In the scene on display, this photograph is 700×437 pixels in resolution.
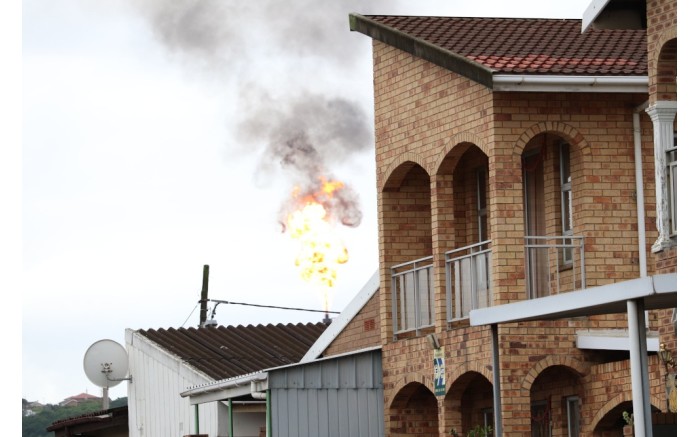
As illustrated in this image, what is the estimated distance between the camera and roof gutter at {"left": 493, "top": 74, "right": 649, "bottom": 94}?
66.1 ft

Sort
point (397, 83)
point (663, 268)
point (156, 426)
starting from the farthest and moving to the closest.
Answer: point (156, 426), point (397, 83), point (663, 268)

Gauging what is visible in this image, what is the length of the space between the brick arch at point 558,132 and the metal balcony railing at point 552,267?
1172mm

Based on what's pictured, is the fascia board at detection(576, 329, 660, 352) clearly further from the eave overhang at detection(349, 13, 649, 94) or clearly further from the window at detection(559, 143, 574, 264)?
the eave overhang at detection(349, 13, 649, 94)

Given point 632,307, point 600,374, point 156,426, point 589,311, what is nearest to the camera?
point 632,307

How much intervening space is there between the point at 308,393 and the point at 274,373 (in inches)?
24.2

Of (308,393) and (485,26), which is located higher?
(485,26)

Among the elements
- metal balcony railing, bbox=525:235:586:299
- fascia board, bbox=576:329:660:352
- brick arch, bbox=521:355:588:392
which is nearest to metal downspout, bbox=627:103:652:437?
fascia board, bbox=576:329:660:352

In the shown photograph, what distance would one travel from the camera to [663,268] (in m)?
16.8

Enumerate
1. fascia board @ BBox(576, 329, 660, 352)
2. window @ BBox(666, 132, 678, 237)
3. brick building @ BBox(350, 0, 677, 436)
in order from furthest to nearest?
brick building @ BBox(350, 0, 677, 436) → fascia board @ BBox(576, 329, 660, 352) → window @ BBox(666, 132, 678, 237)

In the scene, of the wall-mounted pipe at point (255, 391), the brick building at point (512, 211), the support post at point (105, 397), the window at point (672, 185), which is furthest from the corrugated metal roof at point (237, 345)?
the window at point (672, 185)

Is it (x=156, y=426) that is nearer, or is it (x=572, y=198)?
(x=572, y=198)

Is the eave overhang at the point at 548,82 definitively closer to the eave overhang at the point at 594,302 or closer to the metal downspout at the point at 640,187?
the metal downspout at the point at 640,187

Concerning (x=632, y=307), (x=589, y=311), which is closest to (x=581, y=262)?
(x=589, y=311)

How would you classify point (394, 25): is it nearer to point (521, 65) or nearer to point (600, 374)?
point (521, 65)
